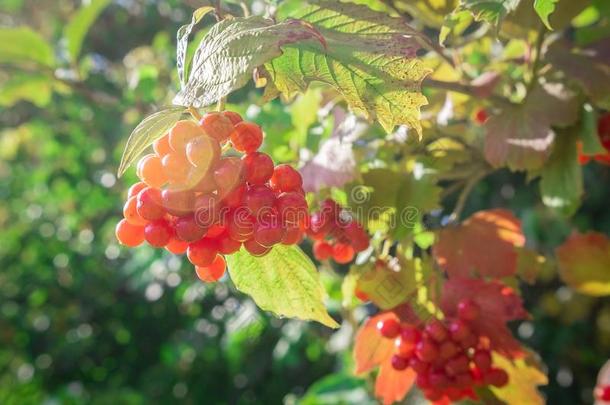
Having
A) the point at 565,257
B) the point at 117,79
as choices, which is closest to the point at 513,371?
the point at 565,257

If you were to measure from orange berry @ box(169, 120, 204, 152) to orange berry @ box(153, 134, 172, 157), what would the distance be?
19mm

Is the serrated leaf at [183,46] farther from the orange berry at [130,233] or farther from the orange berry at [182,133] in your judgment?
the orange berry at [130,233]

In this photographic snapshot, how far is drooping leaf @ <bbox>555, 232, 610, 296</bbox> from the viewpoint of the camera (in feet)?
4.39

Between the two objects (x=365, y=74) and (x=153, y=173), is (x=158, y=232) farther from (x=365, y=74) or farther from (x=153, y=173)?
(x=365, y=74)

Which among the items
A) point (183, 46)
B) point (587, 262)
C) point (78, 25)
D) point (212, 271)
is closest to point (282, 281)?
point (212, 271)

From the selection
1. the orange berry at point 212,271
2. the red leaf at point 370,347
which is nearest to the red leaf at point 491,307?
the red leaf at point 370,347

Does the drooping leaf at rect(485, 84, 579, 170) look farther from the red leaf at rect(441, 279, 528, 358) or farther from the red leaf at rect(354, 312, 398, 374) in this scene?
the red leaf at rect(354, 312, 398, 374)

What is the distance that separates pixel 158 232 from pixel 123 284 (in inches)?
82.7

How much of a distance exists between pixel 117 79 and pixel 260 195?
6.45ft

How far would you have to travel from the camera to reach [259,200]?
0.71 metres

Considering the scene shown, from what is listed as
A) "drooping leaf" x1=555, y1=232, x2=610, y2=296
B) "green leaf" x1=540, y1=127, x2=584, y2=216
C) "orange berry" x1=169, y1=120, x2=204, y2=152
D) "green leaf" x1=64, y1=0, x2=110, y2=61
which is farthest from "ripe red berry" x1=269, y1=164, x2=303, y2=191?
"green leaf" x1=64, y1=0, x2=110, y2=61

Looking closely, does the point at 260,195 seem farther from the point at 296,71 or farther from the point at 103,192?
the point at 103,192

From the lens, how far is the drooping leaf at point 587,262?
1.34 metres

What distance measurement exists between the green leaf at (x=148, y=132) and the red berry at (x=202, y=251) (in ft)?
0.39
